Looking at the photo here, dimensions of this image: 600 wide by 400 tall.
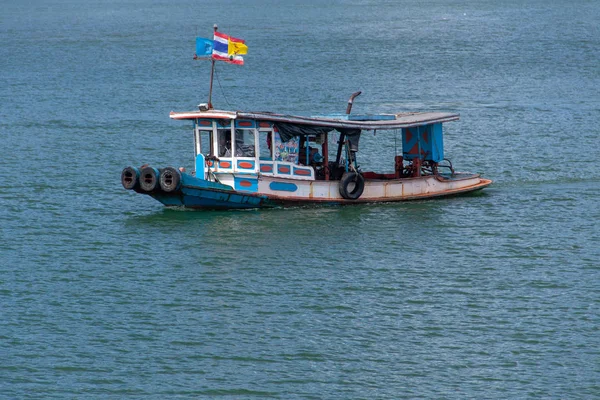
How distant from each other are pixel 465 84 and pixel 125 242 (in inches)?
1656

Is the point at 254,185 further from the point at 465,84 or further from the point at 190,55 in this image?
the point at 190,55

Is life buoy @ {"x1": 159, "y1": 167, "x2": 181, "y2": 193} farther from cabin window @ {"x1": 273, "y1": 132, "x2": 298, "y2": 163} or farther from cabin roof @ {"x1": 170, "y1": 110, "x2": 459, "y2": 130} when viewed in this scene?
cabin window @ {"x1": 273, "y1": 132, "x2": 298, "y2": 163}

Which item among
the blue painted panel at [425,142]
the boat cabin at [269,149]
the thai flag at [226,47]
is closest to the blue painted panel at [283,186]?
the boat cabin at [269,149]

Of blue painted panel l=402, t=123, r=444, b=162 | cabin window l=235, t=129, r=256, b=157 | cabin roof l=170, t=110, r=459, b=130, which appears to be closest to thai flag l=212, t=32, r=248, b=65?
cabin roof l=170, t=110, r=459, b=130

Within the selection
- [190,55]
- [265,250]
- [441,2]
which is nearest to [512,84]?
[190,55]

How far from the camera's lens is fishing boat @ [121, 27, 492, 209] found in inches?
1385

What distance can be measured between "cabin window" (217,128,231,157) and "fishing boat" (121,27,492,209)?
0.03 metres

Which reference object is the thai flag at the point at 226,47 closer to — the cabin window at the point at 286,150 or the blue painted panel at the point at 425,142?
the cabin window at the point at 286,150

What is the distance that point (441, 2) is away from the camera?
189125 millimetres

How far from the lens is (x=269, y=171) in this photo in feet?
118

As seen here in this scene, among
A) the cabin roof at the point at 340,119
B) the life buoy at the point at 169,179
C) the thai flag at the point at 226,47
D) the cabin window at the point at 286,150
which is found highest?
the thai flag at the point at 226,47

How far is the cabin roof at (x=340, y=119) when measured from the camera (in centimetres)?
3534

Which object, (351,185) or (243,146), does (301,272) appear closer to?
(351,185)

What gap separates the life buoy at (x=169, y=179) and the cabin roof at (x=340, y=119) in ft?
6.26
